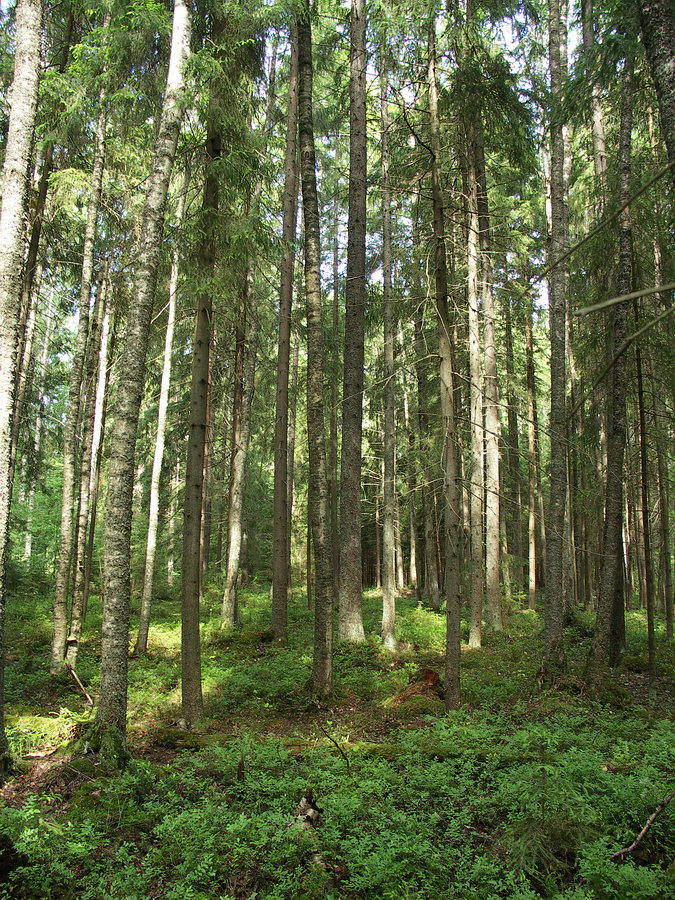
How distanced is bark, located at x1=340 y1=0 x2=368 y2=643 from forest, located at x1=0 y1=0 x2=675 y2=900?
70mm

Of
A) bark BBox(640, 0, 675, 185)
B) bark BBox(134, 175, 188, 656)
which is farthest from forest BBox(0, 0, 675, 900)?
bark BBox(134, 175, 188, 656)

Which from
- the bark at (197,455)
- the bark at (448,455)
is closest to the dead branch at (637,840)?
the bark at (448,455)

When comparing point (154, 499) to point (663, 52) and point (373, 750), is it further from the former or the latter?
point (663, 52)

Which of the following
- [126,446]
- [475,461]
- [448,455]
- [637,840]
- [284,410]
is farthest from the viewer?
[284,410]

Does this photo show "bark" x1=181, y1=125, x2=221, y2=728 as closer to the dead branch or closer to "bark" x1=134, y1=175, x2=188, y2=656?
"bark" x1=134, y1=175, x2=188, y2=656

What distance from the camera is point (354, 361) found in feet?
39.1

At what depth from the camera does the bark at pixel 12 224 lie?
502cm

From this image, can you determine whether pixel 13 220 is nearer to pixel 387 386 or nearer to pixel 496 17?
pixel 387 386

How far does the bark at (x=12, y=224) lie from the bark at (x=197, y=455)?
2650 millimetres

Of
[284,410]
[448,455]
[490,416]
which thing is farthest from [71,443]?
[490,416]

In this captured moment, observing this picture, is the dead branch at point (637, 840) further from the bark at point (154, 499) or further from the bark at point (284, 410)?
the bark at point (154, 499)

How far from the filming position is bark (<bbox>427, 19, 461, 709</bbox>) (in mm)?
7176

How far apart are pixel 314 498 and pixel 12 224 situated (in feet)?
17.8

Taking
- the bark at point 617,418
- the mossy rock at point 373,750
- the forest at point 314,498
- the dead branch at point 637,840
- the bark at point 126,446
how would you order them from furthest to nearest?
the bark at point 617,418
the mossy rock at point 373,750
the bark at point 126,446
the forest at point 314,498
the dead branch at point 637,840
